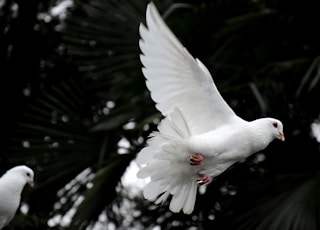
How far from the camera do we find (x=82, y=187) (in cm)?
791

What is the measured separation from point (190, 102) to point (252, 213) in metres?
1.42

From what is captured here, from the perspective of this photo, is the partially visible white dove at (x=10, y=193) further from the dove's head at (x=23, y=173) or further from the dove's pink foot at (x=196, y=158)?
the dove's pink foot at (x=196, y=158)

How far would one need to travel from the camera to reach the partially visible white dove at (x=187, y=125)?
19.4ft

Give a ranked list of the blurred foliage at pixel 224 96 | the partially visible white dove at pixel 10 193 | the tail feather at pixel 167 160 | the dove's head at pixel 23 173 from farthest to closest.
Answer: the blurred foliage at pixel 224 96
the dove's head at pixel 23 173
the partially visible white dove at pixel 10 193
the tail feather at pixel 167 160

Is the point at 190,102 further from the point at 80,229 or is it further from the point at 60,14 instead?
the point at 60,14

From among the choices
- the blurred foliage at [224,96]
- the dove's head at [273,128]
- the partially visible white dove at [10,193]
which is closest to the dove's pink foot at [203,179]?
the dove's head at [273,128]

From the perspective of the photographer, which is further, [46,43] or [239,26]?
[46,43]

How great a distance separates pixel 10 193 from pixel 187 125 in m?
1.42

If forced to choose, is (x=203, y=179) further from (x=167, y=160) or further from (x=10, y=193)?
(x=10, y=193)

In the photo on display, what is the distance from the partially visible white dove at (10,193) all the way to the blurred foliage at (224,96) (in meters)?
0.54

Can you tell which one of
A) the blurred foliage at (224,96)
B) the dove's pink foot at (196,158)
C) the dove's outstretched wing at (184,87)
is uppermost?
the dove's outstretched wing at (184,87)

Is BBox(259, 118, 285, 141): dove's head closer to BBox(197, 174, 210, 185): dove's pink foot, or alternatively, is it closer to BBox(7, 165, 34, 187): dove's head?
BBox(197, 174, 210, 185): dove's pink foot

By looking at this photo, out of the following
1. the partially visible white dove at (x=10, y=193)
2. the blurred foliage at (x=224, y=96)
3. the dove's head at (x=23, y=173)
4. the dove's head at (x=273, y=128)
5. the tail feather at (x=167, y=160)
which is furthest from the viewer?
the blurred foliage at (x=224, y=96)

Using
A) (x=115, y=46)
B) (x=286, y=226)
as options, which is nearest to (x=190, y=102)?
(x=286, y=226)
